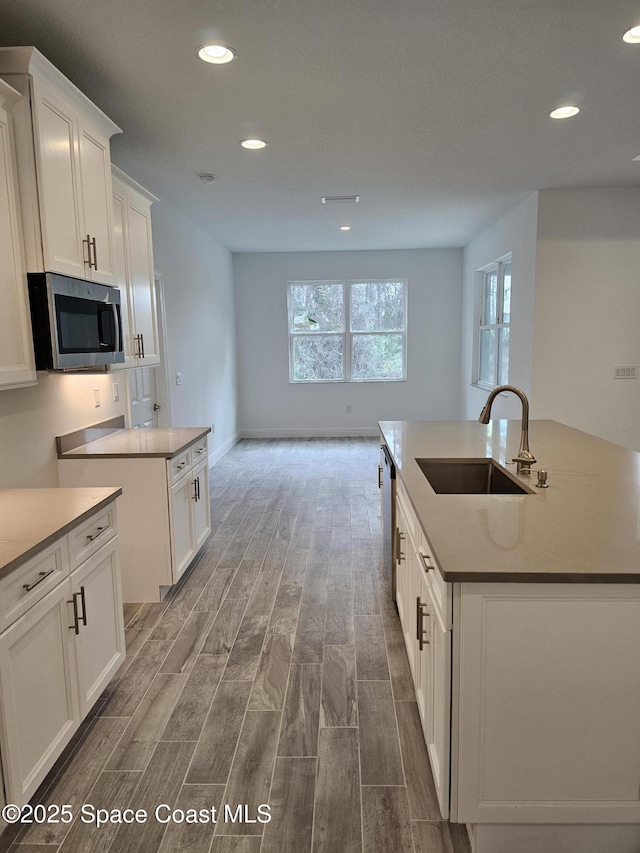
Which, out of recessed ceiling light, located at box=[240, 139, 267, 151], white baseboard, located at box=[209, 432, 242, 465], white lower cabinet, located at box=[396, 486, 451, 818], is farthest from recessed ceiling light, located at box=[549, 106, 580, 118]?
white baseboard, located at box=[209, 432, 242, 465]

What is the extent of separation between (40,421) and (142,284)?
1.19 metres

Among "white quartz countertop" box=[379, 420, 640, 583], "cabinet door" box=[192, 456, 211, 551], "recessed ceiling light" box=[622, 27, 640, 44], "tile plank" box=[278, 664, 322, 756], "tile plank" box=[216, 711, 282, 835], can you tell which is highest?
"recessed ceiling light" box=[622, 27, 640, 44]

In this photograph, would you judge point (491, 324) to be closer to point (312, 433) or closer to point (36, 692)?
point (312, 433)

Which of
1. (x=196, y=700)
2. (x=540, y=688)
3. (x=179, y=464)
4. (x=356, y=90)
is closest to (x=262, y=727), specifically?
(x=196, y=700)

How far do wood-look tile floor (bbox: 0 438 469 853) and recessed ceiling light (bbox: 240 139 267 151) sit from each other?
2.72m

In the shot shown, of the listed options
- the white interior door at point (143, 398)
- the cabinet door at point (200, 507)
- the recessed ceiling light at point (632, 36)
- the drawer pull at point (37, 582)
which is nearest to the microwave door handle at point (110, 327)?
the cabinet door at point (200, 507)

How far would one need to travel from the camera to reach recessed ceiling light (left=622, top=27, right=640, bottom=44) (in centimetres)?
231

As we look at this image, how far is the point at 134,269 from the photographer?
3357 mm

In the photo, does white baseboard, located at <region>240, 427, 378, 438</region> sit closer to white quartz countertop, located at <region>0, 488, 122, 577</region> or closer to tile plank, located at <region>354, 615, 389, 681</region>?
tile plank, located at <region>354, 615, 389, 681</region>

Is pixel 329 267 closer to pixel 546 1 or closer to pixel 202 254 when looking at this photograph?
pixel 202 254

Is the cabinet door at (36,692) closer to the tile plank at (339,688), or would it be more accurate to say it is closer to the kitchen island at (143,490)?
the tile plank at (339,688)

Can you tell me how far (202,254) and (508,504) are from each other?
5332 millimetres

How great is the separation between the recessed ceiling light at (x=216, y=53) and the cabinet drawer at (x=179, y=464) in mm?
1921

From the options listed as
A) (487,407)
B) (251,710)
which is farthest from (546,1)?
(251,710)
